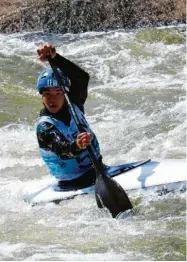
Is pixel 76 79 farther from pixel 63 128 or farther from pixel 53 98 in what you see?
pixel 63 128

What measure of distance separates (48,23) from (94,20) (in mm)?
979

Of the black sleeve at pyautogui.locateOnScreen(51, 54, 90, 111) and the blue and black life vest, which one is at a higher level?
the black sleeve at pyautogui.locateOnScreen(51, 54, 90, 111)

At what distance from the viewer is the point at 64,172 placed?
5.70 m

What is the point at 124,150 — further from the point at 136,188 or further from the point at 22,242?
the point at 22,242

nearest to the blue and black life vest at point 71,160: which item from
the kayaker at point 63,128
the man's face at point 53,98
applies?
the kayaker at point 63,128

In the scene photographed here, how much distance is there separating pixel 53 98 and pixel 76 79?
17.5 inches

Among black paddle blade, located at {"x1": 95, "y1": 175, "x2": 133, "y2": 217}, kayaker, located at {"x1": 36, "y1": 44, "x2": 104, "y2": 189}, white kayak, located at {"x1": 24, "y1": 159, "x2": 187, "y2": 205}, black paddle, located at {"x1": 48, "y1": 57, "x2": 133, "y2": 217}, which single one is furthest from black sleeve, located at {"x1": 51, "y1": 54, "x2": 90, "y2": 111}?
black paddle blade, located at {"x1": 95, "y1": 175, "x2": 133, "y2": 217}

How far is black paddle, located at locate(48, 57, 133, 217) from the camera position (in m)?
5.29

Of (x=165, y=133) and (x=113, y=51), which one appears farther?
(x=113, y=51)

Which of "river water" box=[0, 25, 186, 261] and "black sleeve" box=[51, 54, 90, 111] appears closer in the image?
"river water" box=[0, 25, 186, 261]

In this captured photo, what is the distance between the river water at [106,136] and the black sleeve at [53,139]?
1.70ft

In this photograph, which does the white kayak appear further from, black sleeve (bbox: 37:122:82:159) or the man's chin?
the man's chin

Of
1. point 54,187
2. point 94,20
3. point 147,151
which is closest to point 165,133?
point 147,151

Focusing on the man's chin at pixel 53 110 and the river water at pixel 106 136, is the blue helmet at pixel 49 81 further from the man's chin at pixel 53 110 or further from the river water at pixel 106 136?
the river water at pixel 106 136
